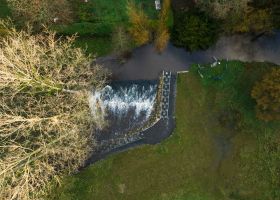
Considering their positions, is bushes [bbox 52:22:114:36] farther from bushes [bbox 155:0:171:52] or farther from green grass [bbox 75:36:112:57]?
bushes [bbox 155:0:171:52]

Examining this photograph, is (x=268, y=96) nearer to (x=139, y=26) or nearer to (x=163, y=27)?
(x=163, y=27)

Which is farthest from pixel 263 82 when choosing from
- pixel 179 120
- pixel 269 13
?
pixel 179 120

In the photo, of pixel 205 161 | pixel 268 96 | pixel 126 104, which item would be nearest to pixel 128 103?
pixel 126 104

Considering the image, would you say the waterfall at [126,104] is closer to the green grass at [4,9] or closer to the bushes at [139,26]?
the bushes at [139,26]

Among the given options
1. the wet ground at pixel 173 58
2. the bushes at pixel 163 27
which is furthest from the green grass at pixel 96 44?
the bushes at pixel 163 27

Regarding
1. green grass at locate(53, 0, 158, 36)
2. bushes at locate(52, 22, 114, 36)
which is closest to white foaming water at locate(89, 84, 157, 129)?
bushes at locate(52, 22, 114, 36)

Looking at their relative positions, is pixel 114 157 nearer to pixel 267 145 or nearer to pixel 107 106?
pixel 107 106
